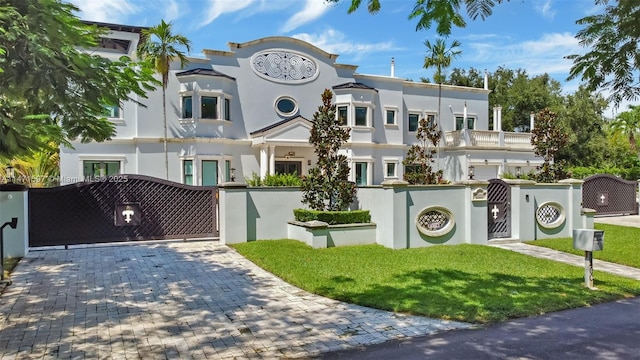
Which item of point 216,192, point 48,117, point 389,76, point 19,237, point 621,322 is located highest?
point 389,76

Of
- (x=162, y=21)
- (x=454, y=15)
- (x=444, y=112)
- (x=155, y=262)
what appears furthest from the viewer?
(x=444, y=112)

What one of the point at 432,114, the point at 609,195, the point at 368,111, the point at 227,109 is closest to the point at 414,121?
the point at 432,114

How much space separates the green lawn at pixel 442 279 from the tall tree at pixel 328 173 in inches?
70.0

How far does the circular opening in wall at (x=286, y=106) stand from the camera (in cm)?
2176

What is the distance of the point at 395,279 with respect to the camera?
731 centimetres

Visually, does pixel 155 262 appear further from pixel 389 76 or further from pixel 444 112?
pixel 444 112

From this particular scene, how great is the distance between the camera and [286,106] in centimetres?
2189

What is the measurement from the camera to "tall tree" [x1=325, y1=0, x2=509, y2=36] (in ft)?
11.6

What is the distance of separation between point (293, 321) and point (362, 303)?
1.17 meters

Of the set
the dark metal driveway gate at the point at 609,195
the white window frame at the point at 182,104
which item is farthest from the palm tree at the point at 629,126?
the white window frame at the point at 182,104

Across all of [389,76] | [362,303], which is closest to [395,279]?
[362,303]

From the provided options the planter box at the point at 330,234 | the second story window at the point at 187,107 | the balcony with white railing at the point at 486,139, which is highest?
the second story window at the point at 187,107

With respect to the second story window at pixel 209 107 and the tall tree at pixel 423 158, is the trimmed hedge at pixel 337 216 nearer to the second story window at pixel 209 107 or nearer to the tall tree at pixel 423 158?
the tall tree at pixel 423 158

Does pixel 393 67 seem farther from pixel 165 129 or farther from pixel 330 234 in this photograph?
pixel 330 234
